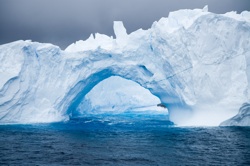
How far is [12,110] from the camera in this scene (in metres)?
22.9

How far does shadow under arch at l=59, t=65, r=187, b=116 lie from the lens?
2270cm

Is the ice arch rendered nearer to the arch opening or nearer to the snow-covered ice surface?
the arch opening

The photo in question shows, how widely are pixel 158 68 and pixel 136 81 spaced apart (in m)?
3.18

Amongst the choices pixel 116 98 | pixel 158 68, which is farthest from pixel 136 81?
pixel 116 98

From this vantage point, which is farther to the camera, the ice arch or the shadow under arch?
the ice arch

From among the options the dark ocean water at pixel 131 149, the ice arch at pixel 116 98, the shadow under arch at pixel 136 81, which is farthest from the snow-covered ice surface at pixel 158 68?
the ice arch at pixel 116 98

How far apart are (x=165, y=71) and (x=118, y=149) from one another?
36.9ft

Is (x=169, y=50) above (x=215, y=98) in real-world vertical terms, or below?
above

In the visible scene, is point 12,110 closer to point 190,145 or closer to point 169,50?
point 169,50

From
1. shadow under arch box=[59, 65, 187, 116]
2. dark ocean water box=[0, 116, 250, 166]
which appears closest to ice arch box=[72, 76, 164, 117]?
shadow under arch box=[59, 65, 187, 116]

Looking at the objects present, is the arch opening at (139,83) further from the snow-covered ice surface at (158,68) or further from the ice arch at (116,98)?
the ice arch at (116,98)

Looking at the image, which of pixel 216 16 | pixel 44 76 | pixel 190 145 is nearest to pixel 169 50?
pixel 216 16

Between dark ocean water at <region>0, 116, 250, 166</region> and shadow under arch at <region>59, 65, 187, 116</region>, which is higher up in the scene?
shadow under arch at <region>59, 65, 187, 116</region>

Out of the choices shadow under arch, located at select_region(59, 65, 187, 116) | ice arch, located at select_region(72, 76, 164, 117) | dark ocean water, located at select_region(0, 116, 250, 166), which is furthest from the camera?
ice arch, located at select_region(72, 76, 164, 117)
